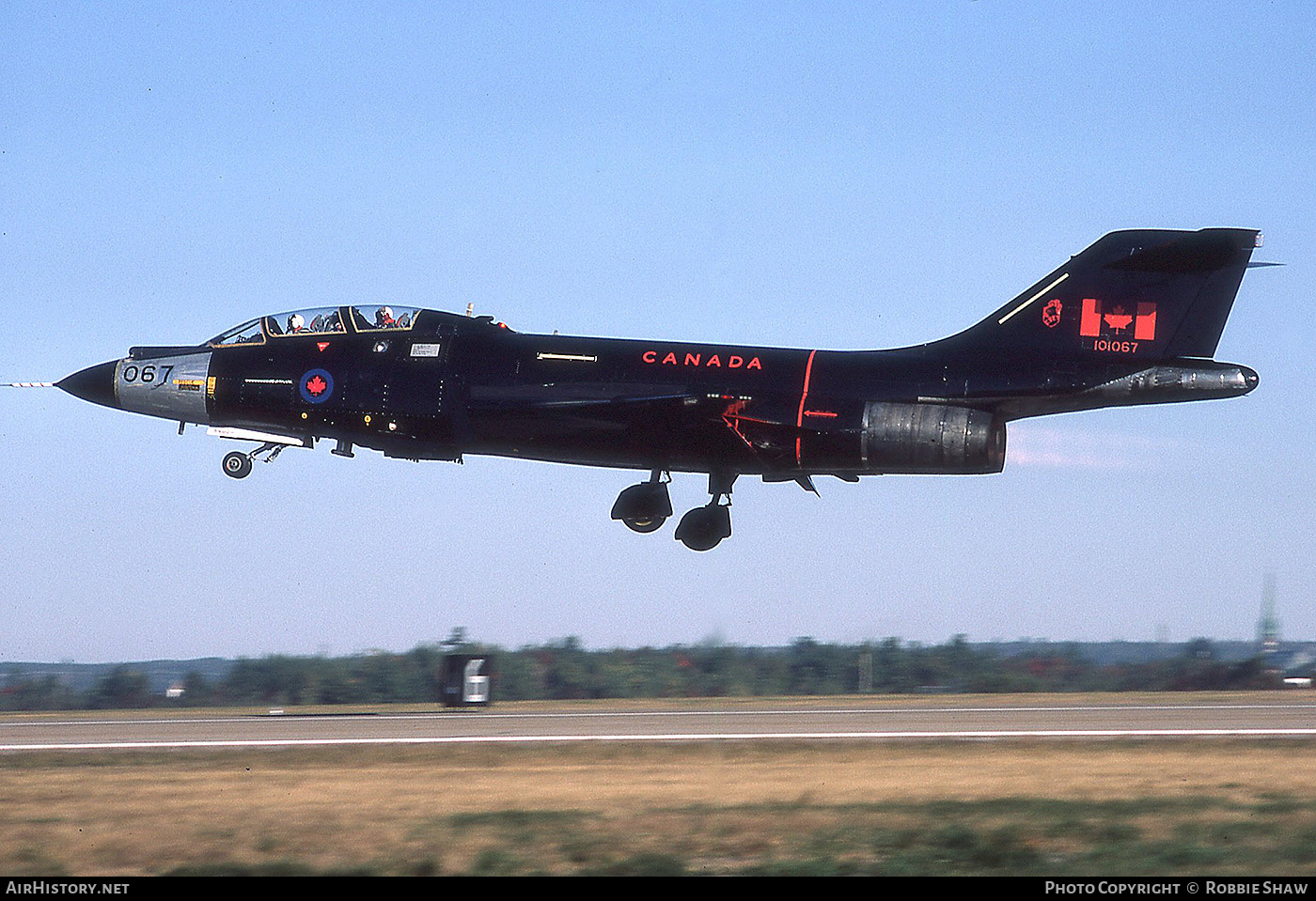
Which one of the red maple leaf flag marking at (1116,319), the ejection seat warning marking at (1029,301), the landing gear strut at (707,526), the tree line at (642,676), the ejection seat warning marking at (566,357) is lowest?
the tree line at (642,676)

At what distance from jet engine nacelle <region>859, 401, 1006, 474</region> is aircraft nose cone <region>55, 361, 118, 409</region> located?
16653 mm

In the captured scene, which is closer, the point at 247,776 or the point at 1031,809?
the point at 1031,809

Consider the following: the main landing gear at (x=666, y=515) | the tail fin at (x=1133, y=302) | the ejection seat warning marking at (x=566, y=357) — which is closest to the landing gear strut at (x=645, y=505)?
the main landing gear at (x=666, y=515)

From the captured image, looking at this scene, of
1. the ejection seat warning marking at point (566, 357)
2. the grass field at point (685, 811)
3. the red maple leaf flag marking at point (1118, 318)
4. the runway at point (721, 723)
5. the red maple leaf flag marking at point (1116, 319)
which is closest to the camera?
the grass field at point (685, 811)

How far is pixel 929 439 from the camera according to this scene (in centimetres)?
2791

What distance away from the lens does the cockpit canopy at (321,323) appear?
31.2 m

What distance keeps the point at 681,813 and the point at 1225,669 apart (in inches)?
1061

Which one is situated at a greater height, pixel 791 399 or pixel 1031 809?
pixel 791 399

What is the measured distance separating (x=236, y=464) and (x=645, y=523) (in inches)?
351

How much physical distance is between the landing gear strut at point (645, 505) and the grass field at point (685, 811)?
1184cm

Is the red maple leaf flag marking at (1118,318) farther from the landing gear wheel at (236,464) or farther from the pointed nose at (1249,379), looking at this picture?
the landing gear wheel at (236,464)
